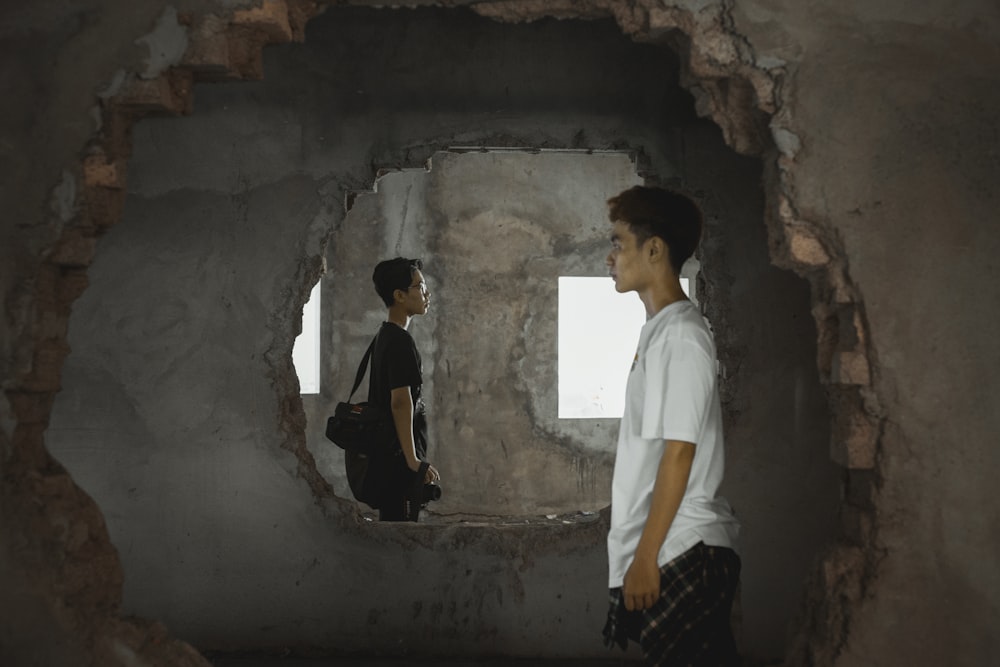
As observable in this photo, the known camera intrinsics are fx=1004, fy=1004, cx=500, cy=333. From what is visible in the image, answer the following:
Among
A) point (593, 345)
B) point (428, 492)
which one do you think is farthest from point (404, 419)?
point (593, 345)

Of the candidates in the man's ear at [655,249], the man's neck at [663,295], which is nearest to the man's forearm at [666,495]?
the man's neck at [663,295]

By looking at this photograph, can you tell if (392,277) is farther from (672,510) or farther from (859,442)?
(672,510)

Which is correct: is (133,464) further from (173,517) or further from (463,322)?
(463,322)

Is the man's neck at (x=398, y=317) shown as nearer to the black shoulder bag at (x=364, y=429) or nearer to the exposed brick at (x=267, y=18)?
the black shoulder bag at (x=364, y=429)

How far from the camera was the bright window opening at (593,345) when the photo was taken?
30.3 ft

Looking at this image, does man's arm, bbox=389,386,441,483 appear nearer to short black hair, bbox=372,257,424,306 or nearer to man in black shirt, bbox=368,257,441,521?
man in black shirt, bbox=368,257,441,521

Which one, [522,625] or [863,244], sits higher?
[863,244]

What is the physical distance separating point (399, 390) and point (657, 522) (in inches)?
94.5

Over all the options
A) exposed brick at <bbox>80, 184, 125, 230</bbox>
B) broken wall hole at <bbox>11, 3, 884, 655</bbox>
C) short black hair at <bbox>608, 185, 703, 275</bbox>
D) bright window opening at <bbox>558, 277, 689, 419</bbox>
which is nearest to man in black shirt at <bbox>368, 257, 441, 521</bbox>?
broken wall hole at <bbox>11, 3, 884, 655</bbox>

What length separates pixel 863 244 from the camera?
3057 mm

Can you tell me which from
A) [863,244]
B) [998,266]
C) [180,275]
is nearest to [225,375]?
[180,275]

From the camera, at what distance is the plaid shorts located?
262 centimetres

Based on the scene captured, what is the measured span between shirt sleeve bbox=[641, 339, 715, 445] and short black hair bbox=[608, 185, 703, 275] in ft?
1.03

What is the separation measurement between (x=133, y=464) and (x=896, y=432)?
3.42 metres
